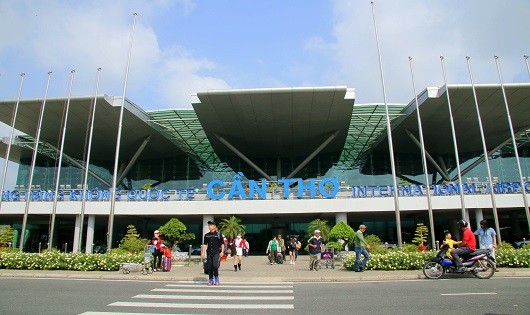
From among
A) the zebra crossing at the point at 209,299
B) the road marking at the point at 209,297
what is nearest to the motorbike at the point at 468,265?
the zebra crossing at the point at 209,299

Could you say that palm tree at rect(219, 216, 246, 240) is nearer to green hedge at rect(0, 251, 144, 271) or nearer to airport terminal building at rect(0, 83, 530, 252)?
airport terminal building at rect(0, 83, 530, 252)

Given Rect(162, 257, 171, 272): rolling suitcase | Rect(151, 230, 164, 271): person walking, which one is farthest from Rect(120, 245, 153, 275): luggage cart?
Rect(162, 257, 171, 272): rolling suitcase

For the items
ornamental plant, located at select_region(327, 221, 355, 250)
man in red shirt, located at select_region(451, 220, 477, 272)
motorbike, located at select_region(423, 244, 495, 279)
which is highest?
ornamental plant, located at select_region(327, 221, 355, 250)

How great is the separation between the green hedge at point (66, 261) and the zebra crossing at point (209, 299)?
203 inches

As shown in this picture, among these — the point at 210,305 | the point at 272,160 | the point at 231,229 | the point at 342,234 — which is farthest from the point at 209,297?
the point at 272,160

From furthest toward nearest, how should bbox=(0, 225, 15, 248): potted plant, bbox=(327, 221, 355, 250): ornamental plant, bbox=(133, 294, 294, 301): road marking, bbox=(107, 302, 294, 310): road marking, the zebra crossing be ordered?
bbox=(0, 225, 15, 248): potted plant → bbox=(327, 221, 355, 250): ornamental plant → bbox=(133, 294, 294, 301): road marking → bbox=(107, 302, 294, 310): road marking → the zebra crossing

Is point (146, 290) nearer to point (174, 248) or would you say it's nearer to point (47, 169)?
point (174, 248)

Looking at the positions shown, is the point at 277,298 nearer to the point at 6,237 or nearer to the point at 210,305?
the point at 210,305

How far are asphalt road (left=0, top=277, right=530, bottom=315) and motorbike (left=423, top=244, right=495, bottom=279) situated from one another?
0.29 m

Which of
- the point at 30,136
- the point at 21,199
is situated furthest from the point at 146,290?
the point at 30,136

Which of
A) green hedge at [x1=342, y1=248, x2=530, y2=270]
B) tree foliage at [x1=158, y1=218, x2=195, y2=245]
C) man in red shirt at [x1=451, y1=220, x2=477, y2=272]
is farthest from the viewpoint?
tree foliage at [x1=158, y1=218, x2=195, y2=245]

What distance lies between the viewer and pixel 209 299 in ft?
27.9

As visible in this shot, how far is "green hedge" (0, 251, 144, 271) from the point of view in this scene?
15.0 metres

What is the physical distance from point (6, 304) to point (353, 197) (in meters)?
26.1
